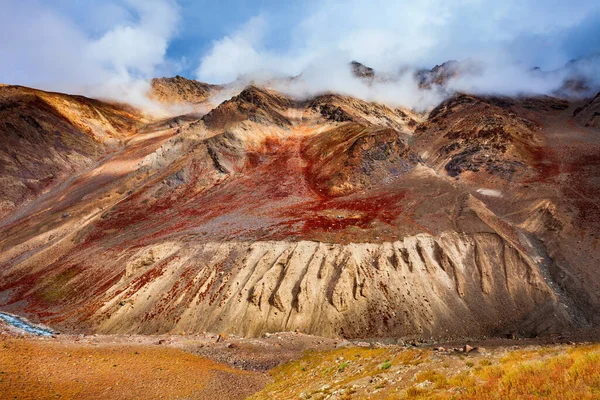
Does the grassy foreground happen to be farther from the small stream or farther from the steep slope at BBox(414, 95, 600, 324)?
the small stream

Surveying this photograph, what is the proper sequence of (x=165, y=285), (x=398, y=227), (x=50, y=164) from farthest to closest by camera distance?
(x=50, y=164), (x=398, y=227), (x=165, y=285)

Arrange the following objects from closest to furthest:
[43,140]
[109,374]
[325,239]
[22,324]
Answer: [109,374]
[22,324]
[325,239]
[43,140]

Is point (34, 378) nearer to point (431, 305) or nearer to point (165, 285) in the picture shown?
point (165, 285)

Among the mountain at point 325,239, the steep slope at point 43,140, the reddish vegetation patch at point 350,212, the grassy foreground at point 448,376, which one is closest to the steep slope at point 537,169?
the mountain at point 325,239

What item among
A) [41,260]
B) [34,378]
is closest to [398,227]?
[34,378]

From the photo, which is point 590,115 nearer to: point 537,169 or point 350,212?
point 537,169

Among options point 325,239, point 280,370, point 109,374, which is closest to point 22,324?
point 109,374
